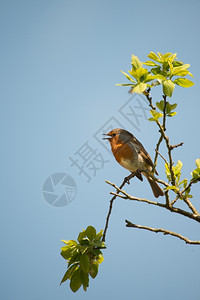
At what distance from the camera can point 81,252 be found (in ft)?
7.00

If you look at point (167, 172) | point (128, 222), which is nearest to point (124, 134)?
point (167, 172)

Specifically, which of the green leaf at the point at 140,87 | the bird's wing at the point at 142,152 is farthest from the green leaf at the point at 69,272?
the bird's wing at the point at 142,152

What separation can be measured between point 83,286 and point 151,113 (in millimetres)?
1222

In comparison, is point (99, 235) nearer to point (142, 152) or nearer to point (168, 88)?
point (168, 88)

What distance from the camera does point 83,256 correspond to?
2.08 metres

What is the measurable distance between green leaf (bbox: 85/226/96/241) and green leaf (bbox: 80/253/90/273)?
0.49 ft

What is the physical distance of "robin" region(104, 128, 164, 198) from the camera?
14.1 ft

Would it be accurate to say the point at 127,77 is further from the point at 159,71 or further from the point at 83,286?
the point at 83,286

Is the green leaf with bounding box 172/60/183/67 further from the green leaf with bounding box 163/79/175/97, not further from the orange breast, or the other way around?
the orange breast

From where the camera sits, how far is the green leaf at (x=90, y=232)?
2.20 meters

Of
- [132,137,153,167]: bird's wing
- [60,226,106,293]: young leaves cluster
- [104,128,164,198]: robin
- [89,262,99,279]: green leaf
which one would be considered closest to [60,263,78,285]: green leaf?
[60,226,106,293]: young leaves cluster

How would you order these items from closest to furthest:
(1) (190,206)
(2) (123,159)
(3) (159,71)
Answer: (3) (159,71)
(1) (190,206)
(2) (123,159)

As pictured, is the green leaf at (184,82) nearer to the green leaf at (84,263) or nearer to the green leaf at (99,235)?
the green leaf at (99,235)

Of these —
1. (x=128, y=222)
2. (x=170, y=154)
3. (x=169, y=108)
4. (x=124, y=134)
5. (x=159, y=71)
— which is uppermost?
(x=124, y=134)
